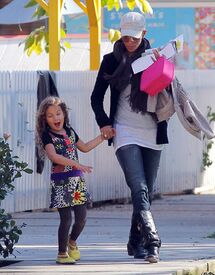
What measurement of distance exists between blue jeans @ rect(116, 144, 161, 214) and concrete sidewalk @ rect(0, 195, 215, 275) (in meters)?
0.49

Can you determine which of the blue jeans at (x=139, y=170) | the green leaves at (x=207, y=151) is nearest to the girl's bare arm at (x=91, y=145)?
the blue jeans at (x=139, y=170)

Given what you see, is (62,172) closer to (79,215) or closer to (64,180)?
(64,180)

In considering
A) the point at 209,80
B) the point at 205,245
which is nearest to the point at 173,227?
the point at 205,245

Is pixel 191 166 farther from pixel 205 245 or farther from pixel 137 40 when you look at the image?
pixel 137 40

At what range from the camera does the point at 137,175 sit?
9.02 meters

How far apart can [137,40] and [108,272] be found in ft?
6.05

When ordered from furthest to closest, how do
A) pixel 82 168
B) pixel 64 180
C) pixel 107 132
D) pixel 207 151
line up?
pixel 207 151
pixel 107 132
pixel 64 180
pixel 82 168

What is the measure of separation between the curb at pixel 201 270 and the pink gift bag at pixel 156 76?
1.37 meters

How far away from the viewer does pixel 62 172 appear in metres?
9.02

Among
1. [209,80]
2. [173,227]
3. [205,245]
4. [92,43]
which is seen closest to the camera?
[205,245]

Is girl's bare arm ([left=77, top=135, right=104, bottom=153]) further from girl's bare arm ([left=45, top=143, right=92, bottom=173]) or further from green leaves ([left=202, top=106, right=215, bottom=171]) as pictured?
green leaves ([left=202, top=106, right=215, bottom=171])

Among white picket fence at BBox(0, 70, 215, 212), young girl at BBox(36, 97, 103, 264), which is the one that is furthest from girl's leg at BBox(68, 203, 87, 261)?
white picket fence at BBox(0, 70, 215, 212)

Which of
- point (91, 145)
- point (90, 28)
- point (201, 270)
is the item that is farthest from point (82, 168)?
point (90, 28)

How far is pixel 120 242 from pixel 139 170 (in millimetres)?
1705
